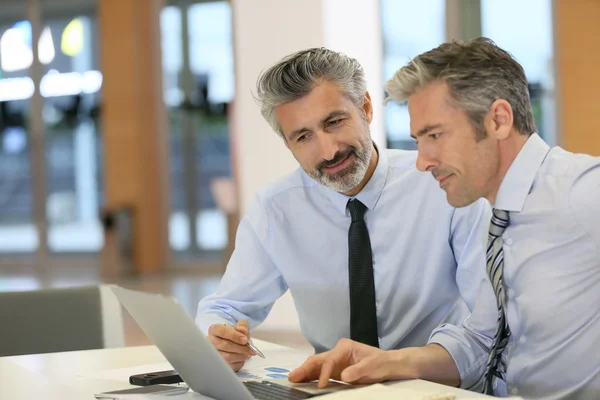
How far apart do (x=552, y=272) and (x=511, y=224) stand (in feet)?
0.40

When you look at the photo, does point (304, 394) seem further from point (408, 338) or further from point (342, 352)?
point (408, 338)

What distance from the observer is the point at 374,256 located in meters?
2.02

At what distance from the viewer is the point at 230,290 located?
2117 millimetres

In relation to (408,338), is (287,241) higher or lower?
higher

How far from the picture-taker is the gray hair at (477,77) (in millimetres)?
1541

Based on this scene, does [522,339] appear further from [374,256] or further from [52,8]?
[52,8]

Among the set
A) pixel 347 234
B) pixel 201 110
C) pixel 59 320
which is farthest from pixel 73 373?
pixel 201 110

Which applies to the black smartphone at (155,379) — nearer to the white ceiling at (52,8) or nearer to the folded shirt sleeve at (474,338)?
the folded shirt sleeve at (474,338)

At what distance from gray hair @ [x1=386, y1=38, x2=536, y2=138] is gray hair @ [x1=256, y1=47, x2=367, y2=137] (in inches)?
16.7

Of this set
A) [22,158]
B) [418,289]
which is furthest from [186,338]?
[22,158]

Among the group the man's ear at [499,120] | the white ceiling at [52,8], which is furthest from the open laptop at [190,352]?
the white ceiling at [52,8]

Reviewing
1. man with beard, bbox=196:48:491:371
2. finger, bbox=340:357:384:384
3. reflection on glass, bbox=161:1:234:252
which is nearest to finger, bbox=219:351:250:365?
man with beard, bbox=196:48:491:371

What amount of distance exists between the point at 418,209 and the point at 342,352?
66 centimetres

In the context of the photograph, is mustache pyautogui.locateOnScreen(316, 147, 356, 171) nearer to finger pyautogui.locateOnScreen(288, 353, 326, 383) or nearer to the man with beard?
the man with beard
